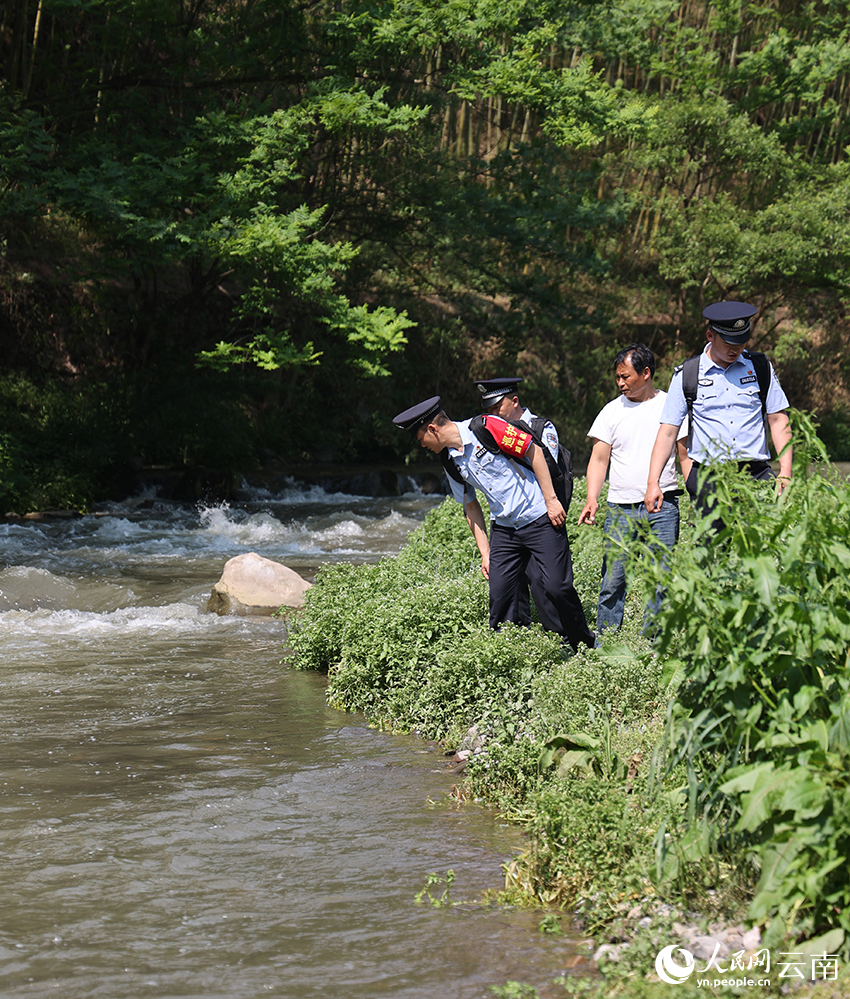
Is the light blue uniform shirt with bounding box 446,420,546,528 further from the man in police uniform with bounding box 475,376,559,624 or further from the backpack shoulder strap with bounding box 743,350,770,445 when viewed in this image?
the backpack shoulder strap with bounding box 743,350,770,445

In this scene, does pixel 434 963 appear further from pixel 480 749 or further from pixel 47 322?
pixel 47 322

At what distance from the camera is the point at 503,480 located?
20.9 feet

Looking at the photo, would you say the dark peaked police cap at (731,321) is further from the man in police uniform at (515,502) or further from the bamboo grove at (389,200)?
the bamboo grove at (389,200)

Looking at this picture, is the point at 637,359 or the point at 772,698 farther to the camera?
the point at 637,359

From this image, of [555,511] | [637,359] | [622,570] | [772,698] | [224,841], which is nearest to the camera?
[772,698]

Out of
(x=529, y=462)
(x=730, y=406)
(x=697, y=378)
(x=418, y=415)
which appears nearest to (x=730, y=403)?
(x=730, y=406)

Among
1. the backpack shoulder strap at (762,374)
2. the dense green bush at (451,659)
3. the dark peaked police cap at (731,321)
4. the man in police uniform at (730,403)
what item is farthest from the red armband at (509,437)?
the backpack shoulder strap at (762,374)

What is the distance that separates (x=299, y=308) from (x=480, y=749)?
1829 cm

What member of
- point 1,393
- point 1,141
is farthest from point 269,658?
point 1,393

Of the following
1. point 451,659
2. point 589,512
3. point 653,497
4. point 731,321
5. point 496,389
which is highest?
point 731,321

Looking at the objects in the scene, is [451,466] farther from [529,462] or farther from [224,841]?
[224,841]

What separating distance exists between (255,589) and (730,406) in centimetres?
603

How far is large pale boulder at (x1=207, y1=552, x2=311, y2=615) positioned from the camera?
10.7 m

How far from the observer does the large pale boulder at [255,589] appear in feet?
35.0
